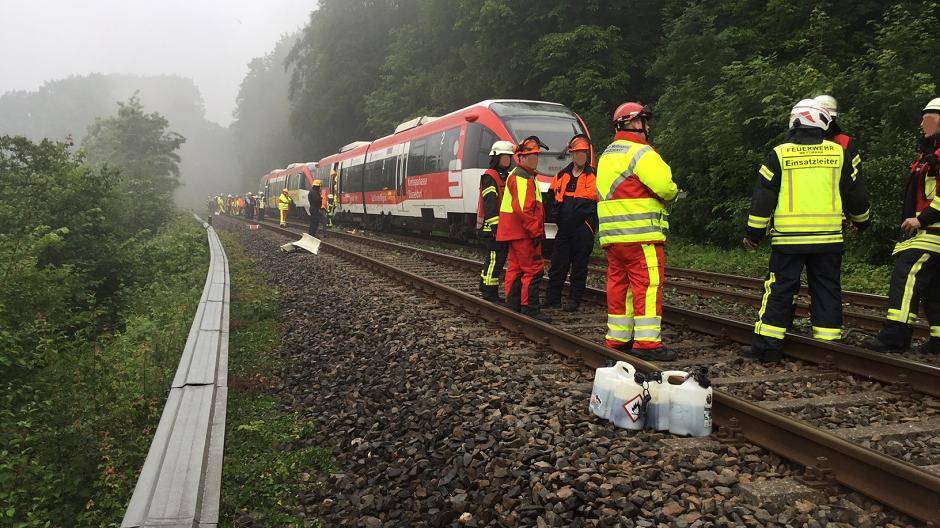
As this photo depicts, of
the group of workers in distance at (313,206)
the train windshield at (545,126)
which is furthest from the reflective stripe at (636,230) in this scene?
the group of workers in distance at (313,206)

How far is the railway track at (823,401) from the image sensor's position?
268 cm

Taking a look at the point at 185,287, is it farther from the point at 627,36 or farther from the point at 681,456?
the point at 627,36

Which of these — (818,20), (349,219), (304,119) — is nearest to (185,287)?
(818,20)

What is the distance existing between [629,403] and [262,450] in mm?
2247

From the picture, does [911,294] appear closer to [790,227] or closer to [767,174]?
[790,227]

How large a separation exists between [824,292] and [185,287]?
30.5 ft

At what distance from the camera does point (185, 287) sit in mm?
10352

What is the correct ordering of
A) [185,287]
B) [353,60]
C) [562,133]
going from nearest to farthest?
1. [185,287]
2. [562,133]
3. [353,60]

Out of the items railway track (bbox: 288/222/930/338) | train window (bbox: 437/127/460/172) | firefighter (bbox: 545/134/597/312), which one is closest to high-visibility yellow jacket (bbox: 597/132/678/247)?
firefighter (bbox: 545/134/597/312)

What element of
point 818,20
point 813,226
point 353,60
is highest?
point 353,60

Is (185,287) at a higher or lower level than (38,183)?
lower

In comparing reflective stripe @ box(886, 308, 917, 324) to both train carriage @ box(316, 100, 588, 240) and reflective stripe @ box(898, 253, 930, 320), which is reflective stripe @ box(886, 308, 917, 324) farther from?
train carriage @ box(316, 100, 588, 240)

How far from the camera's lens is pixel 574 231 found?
23.4 feet

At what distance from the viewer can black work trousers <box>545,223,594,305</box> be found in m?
7.12
